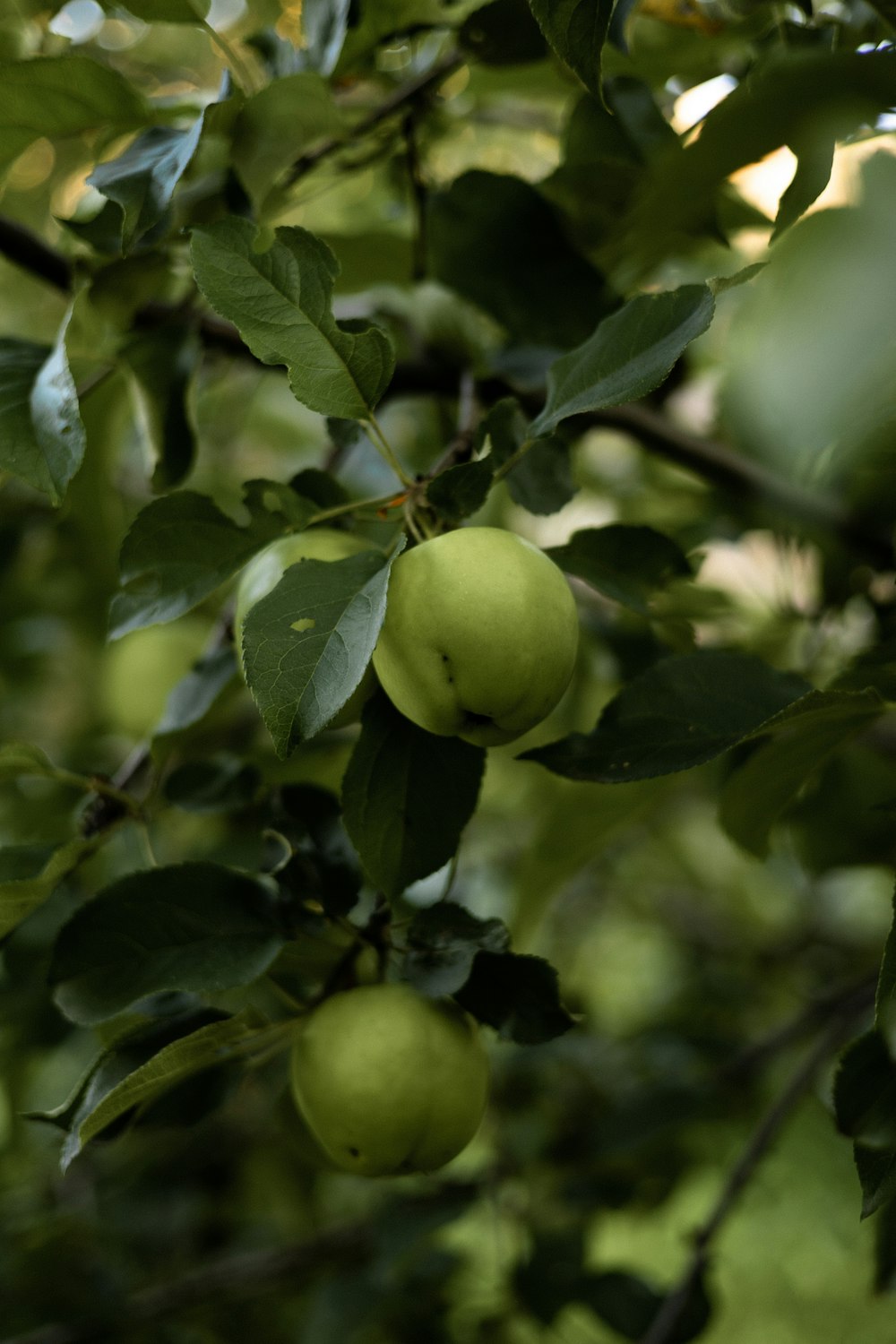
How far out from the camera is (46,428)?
63cm

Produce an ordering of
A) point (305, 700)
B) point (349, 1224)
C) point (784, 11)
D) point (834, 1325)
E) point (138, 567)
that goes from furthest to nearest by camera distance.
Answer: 1. point (834, 1325)
2. point (349, 1224)
3. point (784, 11)
4. point (138, 567)
5. point (305, 700)

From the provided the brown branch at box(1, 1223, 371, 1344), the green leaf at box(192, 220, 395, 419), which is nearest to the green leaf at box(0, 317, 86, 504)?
the green leaf at box(192, 220, 395, 419)

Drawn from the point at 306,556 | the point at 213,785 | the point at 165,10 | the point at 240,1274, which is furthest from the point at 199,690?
the point at 240,1274

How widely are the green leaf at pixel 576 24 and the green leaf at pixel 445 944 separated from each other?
46 cm

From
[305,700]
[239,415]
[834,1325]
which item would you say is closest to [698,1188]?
[834,1325]

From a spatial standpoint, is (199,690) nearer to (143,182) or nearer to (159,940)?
(159,940)

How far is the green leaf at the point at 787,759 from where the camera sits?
595 mm

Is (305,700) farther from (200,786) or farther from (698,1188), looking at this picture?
(698,1188)

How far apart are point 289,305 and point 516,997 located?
0.41 m

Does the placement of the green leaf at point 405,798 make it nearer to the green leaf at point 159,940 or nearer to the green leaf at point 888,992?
the green leaf at point 159,940

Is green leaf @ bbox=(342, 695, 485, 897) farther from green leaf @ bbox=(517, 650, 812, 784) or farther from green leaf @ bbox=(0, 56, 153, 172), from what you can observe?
green leaf @ bbox=(0, 56, 153, 172)

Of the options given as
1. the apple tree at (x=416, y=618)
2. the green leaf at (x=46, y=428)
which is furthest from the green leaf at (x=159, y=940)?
the green leaf at (x=46, y=428)

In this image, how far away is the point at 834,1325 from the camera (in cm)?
204

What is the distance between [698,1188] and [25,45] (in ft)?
7.77
